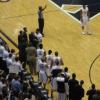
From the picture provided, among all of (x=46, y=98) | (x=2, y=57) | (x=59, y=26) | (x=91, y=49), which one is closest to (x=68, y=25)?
(x=59, y=26)

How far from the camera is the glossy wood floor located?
23.1m

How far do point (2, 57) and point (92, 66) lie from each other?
14.2 feet

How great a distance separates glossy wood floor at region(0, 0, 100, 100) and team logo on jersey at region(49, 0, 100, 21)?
0.32 metres

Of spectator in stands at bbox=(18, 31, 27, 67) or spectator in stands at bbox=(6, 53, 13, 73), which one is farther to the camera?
spectator in stands at bbox=(18, 31, 27, 67)

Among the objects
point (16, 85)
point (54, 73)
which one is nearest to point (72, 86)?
point (54, 73)

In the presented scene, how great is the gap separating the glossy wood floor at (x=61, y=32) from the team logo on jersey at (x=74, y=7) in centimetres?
32

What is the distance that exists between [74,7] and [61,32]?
131 inches

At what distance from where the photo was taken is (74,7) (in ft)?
97.1

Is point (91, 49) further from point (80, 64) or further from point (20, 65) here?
point (20, 65)

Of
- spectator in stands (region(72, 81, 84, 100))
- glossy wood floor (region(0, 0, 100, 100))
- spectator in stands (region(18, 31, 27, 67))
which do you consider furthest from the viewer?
glossy wood floor (region(0, 0, 100, 100))

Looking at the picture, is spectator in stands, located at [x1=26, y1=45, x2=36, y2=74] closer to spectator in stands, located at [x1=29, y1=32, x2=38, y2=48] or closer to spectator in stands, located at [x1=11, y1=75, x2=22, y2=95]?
spectator in stands, located at [x1=29, y1=32, x2=38, y2=48]

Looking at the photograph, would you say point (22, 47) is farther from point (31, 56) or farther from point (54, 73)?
point (54, 73)

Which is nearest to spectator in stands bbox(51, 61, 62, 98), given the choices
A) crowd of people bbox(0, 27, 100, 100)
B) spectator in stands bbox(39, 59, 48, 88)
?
crowd of people bbox(0, 27, 100, 100)

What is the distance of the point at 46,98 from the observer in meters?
17.2
